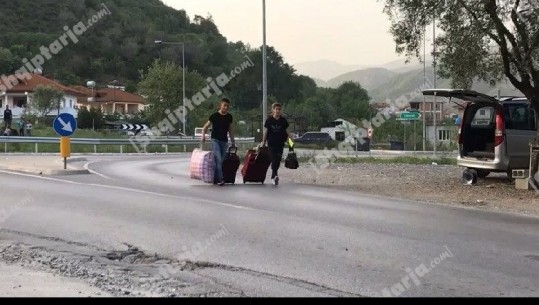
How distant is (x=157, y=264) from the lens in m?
7.30

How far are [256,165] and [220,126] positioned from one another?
1482 mm

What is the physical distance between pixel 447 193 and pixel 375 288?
9.36m

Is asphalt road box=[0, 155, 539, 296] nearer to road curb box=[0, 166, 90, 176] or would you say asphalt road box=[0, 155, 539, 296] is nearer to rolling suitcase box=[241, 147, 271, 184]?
rolling suitcase box=[241, 147, 271, 184]

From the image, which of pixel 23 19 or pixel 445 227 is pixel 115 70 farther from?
pixel 445 227

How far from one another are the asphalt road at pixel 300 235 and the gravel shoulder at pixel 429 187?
1.07m

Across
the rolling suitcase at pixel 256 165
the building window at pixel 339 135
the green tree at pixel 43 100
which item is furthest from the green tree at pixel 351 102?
the rolling suitcase at pixel 256 165

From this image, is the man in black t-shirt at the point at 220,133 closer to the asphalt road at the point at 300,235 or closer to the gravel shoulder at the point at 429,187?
the asphalt road at the point at 300,235

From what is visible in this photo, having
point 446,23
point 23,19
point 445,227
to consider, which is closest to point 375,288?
point 445,227

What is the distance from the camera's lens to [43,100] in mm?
74125

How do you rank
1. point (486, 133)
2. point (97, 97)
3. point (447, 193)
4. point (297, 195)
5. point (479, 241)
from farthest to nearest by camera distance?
point (97, 97) → point (486, 133) → point (447, 193) → point (297, 195) → point (479, 241)

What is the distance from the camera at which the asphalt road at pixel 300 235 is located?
21.5ft

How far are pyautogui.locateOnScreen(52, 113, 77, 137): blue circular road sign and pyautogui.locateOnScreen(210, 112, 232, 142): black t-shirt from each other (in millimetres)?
5810

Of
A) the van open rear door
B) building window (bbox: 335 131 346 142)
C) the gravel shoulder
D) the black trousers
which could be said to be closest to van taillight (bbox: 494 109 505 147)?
the van open rear door

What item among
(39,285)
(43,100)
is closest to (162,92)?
(43,100)
